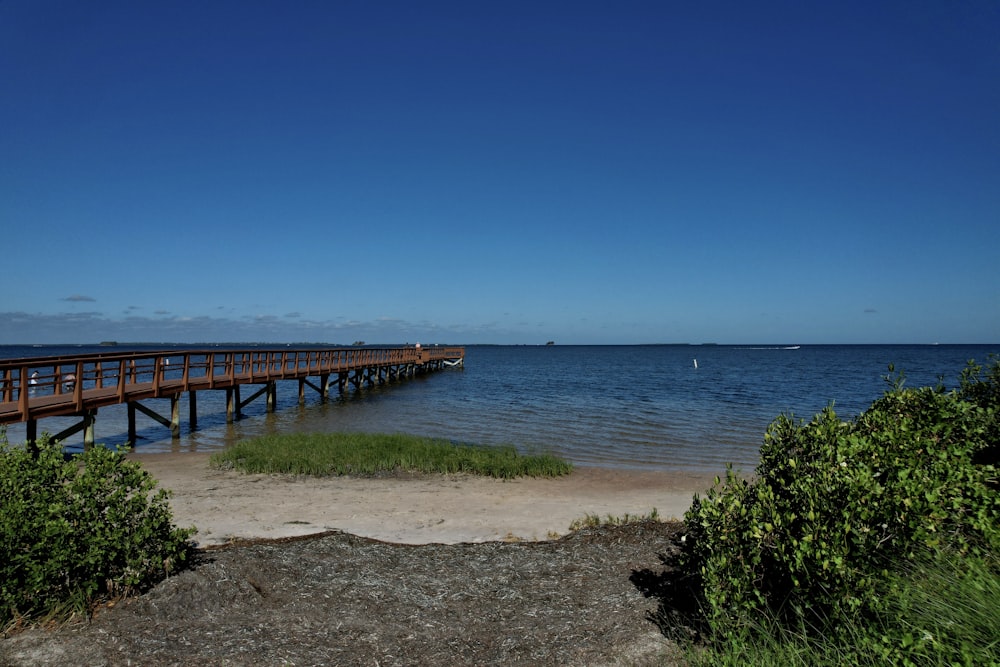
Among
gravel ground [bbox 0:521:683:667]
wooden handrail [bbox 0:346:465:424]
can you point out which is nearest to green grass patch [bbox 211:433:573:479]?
wooden handrail [bbox 0:346:465:424]

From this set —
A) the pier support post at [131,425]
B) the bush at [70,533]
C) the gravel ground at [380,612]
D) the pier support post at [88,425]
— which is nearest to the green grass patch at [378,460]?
the pier support post at [88,425]

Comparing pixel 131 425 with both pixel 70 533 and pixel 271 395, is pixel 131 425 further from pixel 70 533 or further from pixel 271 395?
pixel 70 533

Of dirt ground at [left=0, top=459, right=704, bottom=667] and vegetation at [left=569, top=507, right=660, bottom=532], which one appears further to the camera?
vegetation at [left=569, top=507, right=660, bottom=532]

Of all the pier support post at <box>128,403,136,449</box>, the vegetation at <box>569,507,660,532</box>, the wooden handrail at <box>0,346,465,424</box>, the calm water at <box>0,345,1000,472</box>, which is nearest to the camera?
the vegetation at <box>569,507,660,532</box>

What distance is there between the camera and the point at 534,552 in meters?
7.36

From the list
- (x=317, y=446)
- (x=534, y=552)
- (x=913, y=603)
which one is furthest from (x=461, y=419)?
(x=913, y=603)

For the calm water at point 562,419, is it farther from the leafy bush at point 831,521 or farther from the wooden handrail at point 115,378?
the leafy bush at point 831,521

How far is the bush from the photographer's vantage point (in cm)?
512

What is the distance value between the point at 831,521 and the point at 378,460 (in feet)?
37.1

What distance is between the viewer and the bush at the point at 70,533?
5.12m

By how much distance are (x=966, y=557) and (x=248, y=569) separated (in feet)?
21.4

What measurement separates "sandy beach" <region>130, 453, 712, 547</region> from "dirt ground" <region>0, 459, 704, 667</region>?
0.43 meters

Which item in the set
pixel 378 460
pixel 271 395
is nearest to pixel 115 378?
pixel 271 395

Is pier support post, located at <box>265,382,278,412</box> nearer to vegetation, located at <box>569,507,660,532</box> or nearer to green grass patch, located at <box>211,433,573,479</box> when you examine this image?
green grass patch, located at <box>211,433,573,479</box>
